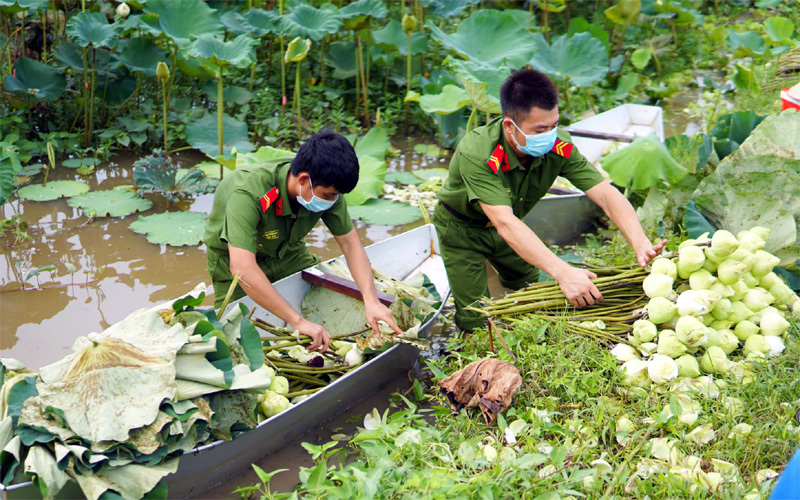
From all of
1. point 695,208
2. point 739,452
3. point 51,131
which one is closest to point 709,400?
point 739,452

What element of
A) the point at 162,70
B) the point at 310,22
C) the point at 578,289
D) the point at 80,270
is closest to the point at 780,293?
the point at 578,289

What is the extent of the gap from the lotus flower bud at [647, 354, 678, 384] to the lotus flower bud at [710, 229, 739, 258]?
496 millimetres

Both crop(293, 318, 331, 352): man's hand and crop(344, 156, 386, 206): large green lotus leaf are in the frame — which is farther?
crop(344, 156, 386, 206): large green lotus leaf

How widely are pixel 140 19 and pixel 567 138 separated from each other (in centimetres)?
439

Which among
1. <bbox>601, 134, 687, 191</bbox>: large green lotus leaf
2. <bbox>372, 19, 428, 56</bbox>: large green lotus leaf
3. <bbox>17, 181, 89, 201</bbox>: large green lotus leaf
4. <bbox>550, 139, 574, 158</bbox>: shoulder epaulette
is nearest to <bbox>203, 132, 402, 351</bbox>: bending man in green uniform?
<bbox>550, 139, 574, 158</bbox>: shoulder epaulette

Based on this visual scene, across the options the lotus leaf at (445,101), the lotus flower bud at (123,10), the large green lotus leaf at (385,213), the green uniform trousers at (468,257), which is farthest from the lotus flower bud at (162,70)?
the green uniform trousers at (468,257)

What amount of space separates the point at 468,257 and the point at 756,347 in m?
1.66

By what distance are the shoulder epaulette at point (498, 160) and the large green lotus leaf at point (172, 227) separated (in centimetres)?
261

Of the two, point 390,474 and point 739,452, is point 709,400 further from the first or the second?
point 390,474

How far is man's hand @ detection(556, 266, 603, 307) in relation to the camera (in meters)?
3.00

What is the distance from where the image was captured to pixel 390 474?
2.36m

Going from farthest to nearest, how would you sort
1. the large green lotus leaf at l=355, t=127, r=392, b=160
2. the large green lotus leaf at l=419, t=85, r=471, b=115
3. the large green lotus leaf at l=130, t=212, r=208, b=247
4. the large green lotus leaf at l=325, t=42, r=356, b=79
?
the large green lotus leaf at l=325, t=42, r=356, b=79
the large green lotus leaf at l=355, t=127, r=392, b=160
the large green lotus leaf at l=419, t=85, r=471, b=115
the large green lotus leaf at l=130, t=212, r=208, b=247

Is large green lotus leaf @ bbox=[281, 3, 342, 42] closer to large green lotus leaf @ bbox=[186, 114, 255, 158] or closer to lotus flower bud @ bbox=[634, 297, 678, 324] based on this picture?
large green lotus leaf @ bbox=[186, 114, 255, 158]

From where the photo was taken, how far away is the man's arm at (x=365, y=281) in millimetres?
3488
